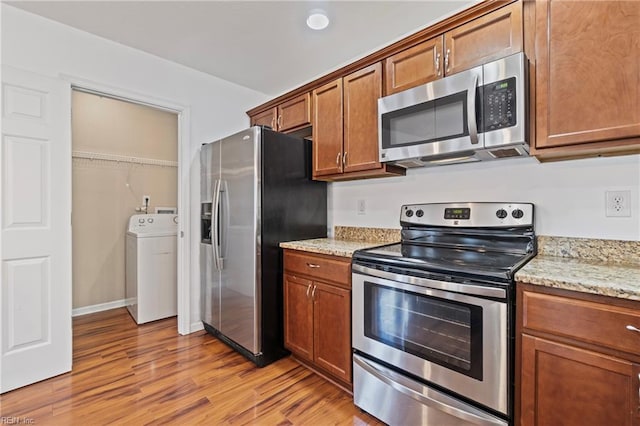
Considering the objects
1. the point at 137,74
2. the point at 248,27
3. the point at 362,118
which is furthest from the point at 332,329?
the point at 137,74

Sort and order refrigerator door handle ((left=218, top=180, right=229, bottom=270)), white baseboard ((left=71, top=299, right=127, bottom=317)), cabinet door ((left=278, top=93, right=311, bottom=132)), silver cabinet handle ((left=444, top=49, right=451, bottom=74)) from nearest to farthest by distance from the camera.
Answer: silver cabinet handle ((left=444, top=49, right=451, bottom=74)) → refrigerator door handle ((left=218, top=180, right=229, bottom=270)) → cabinet door ((left=278, top=93, right=311, bottom=132)) → white baseboard ((left=71, top=299, right=127, bottom=317))

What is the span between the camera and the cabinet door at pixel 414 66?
181cm

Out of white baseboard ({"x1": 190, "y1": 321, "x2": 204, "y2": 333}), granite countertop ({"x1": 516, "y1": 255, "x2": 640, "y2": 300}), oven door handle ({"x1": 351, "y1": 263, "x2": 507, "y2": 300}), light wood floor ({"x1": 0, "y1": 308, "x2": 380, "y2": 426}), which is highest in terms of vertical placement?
granite countertop ({"x1": 516, "y1": 255, "x2": 640, "y2": 300})

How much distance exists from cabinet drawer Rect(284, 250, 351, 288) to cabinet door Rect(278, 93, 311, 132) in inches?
44.8

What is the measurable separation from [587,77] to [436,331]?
131cm

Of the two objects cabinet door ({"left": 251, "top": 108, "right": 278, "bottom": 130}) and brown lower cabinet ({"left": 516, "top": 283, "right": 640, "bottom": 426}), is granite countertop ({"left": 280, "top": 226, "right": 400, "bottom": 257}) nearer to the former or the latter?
brown lower cabinet ({"left": 516, "top": 283, "right": 640, "bottom": 426})

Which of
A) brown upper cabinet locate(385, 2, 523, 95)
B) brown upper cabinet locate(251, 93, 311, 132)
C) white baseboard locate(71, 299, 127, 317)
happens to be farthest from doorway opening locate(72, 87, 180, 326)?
brown upper cabinet locate(385, 2, 523, 95)

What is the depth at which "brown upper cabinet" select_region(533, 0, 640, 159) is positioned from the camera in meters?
1.26

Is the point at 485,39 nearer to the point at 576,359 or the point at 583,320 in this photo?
the point at 583,320

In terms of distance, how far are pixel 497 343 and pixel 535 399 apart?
0.22 metres

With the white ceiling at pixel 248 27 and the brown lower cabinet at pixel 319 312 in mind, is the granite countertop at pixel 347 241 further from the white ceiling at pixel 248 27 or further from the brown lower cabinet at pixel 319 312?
the white ceiling at pixel 248 27

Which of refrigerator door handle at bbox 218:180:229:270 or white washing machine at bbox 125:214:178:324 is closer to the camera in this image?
refrigerator door handle at bbox 218:180:229:270

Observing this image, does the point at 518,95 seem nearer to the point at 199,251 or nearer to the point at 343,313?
the point at 343,313

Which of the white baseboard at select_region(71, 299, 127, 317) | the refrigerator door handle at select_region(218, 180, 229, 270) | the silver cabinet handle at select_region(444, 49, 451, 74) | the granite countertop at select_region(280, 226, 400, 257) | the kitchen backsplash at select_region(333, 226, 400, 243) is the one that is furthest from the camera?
the white baseboard at select_region(71, 299, 127, 317)
